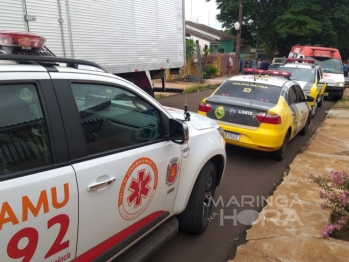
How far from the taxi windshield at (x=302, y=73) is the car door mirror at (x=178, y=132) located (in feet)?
30.0

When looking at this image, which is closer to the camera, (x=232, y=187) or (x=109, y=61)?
(x=232, y=187)

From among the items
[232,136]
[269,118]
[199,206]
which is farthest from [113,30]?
[199,206]

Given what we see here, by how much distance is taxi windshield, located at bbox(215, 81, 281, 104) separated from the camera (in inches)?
230

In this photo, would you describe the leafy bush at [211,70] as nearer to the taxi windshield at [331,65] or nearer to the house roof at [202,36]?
the taxi windshield at [331,65]

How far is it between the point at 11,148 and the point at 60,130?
277 mm

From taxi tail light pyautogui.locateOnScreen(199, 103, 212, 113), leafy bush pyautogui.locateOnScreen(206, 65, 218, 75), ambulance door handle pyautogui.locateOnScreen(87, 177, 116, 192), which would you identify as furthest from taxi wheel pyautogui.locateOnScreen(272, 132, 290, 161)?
leafy bush pyautogui.locateOnScreen(206, 65, 218, 75)

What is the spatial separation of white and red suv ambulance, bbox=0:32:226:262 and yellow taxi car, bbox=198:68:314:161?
9.42 feet

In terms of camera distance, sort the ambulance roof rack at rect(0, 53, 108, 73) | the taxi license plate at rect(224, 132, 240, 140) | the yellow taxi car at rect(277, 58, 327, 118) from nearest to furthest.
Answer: the ambulance roof rack at rect(0, 53, 108, 73), the taxi license plate at rect(224, 132, 240, 140), the yellow taxi car at rect(277, 58, 327, 118)

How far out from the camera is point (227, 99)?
590 centimetres

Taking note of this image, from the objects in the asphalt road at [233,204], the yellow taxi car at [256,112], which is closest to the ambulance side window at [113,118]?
the asphalt road at [233,204]

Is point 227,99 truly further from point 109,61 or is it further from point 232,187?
point 109,61

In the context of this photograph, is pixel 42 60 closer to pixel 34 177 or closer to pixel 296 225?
pixel 34 177

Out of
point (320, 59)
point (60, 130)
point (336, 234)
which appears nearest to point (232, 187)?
point (336, 234)

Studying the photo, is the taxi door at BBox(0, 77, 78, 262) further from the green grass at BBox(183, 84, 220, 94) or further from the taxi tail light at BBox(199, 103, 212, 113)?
the green grass at BBox(183, 84, 220, 94)
